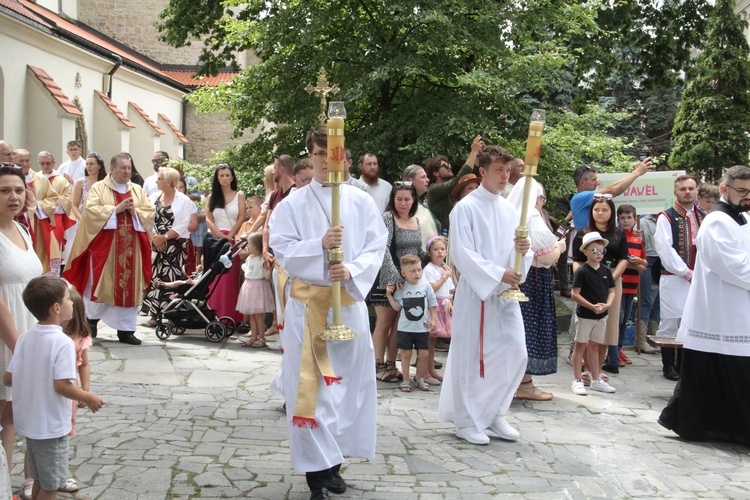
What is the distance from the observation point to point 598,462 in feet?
20.4

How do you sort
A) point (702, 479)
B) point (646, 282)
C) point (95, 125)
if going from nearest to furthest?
point (702, 479)
point (646, 282)
point (95, 125)

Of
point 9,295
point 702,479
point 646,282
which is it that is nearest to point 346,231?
point 9,295

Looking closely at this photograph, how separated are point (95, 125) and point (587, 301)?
2168cm

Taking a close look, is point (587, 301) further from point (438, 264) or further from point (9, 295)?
point (9, 295)

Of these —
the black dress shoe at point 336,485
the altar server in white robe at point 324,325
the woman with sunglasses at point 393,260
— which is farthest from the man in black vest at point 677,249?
the black dress shoe at point 336,485

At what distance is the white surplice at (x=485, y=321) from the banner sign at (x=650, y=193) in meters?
4.88

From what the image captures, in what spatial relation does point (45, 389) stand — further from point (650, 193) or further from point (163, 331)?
point (650, 193)

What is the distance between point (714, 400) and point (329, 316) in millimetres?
3293

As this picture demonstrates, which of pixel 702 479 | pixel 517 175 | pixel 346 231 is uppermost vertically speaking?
pixel 517 175

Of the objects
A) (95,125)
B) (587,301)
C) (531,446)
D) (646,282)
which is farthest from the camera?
(95,125)

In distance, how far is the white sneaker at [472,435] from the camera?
6586 mm

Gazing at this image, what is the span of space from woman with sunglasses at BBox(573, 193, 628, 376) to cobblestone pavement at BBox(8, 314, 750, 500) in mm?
672

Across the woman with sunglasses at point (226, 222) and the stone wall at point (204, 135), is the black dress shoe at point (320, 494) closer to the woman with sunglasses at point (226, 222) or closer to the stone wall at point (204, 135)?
the woman with sunglasses at point (226, 222)

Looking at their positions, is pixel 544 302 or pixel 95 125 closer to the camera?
pixel 544 302
